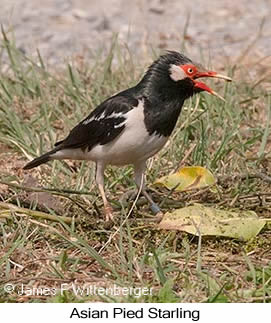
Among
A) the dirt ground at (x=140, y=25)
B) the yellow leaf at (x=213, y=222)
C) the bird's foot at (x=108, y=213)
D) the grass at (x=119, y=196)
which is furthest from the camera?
the dirt ground at (x=140, y=25)

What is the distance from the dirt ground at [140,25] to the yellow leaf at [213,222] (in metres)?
3.10

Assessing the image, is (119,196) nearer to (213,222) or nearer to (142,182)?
(142,182)

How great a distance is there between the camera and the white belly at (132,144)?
482 cm

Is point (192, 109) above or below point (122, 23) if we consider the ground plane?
above

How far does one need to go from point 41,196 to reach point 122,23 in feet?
14.9

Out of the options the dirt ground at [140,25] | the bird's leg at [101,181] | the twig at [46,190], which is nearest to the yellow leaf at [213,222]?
the bird's leg at [101,181]

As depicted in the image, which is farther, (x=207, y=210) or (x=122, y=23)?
(x=122, y=23)

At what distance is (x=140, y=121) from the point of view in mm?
4828

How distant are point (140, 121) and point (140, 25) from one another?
4324 mm

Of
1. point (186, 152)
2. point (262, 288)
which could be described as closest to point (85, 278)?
point (262, 288)

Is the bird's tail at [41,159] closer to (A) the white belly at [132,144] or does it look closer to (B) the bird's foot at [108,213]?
(A) the white belly at [132,144]

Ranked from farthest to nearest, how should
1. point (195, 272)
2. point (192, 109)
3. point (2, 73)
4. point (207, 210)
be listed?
1. point (2, 73)
2. point (192, 109)
3. point (207, 210)
4. point (195, 272)
